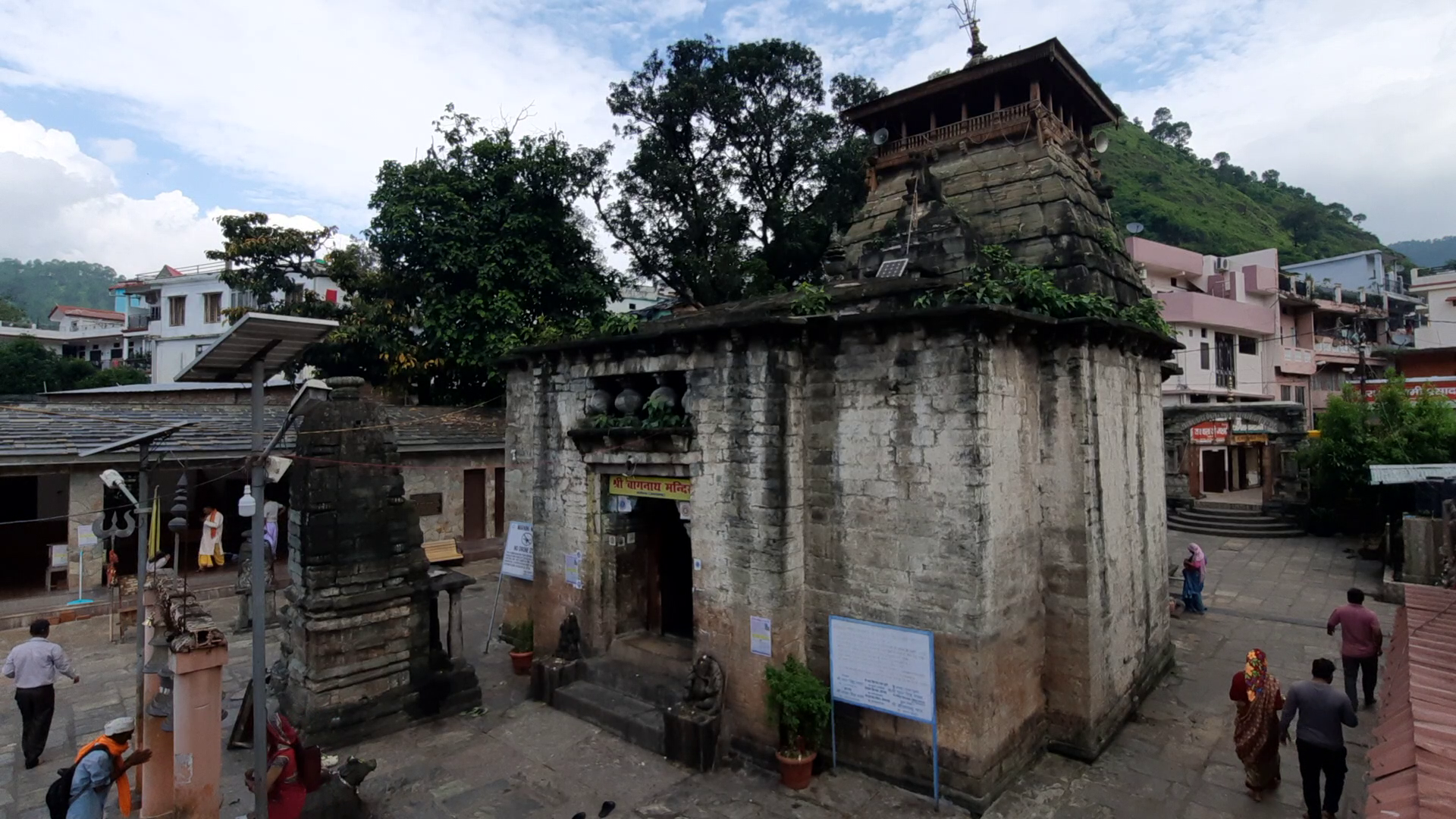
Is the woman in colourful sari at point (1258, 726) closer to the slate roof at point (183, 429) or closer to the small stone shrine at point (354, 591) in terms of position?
the small stone shrine at point (354, 591)

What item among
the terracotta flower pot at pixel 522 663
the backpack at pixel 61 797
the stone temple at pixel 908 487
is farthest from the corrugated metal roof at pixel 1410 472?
the backpack at pixel 61 797

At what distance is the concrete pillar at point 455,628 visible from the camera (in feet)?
33.9

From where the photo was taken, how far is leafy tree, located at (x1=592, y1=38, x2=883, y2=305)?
25016mm

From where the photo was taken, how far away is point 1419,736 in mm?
3695

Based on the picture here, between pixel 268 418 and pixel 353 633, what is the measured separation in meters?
11.6

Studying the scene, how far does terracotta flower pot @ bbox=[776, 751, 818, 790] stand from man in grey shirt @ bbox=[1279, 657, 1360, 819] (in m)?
4.53

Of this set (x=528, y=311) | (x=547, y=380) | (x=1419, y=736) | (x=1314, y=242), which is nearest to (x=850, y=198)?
(x=528, y=311)

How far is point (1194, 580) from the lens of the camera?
46.2 feet

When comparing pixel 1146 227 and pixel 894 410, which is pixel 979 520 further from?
pixel 1146 227

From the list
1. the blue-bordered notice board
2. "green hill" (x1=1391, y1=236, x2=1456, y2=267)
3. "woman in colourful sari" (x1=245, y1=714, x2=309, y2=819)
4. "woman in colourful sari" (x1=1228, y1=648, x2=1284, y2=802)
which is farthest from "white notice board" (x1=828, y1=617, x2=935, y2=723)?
"green hill" (x1=1391, y1=236, x2=1456, y2=267)

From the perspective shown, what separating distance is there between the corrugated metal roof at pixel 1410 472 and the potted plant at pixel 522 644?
16.4 metres

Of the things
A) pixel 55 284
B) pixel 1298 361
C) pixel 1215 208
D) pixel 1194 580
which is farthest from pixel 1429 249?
pixel 55 284

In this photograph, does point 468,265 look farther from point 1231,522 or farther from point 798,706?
point 1231,522

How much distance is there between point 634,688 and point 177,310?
38604 mm
